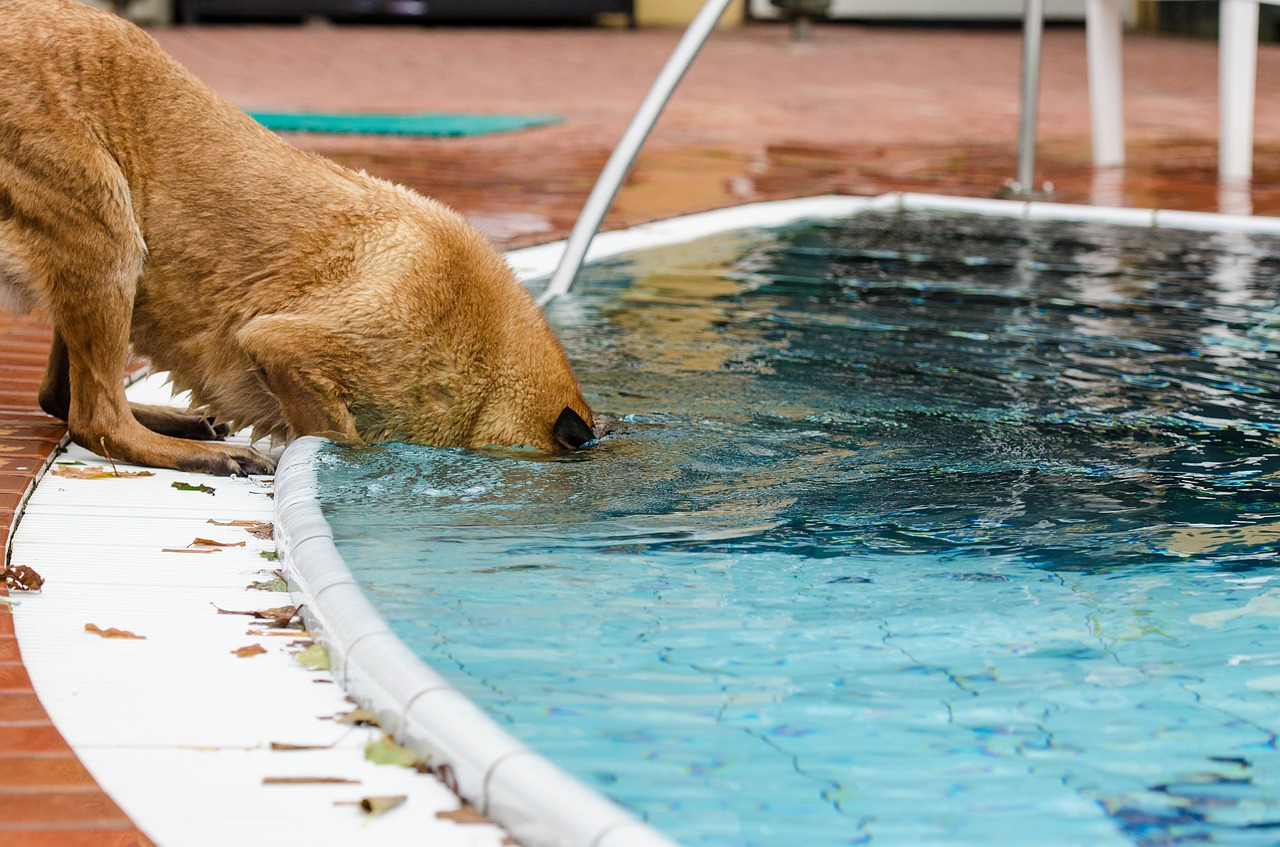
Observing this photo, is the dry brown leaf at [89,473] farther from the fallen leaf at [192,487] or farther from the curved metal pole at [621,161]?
the curved metal pole at [621,161]

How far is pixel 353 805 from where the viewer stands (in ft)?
5.70

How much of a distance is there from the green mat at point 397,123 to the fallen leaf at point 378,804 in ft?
27.9

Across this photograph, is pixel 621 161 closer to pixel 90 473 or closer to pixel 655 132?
pixel 90 473

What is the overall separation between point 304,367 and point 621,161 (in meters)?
2.41

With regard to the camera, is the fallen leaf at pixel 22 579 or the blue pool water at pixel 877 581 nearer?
the blue pool water at pixel 877 581

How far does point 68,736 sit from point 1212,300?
178 inches

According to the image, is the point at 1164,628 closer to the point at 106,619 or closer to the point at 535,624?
the point at 535,624

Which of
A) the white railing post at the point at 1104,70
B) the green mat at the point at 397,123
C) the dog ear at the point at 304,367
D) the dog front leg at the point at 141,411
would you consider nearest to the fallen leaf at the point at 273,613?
the dog ear at the point at 304,367

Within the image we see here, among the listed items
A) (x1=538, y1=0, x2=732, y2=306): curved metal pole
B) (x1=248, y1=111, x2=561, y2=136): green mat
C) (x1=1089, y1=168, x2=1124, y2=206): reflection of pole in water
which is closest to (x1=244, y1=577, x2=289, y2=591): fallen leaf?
(x1=538, y1=0, x2=732, y2=306): curved metal pole

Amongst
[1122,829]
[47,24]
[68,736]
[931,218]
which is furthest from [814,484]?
[931,218]

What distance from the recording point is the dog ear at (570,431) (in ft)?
10.4

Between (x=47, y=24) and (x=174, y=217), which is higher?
(x=47, y=24)

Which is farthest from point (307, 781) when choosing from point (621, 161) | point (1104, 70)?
point (1104, 70)

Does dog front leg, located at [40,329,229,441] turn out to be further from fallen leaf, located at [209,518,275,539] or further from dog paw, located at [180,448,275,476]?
fallen leaf, located at [209,518,275,539]
